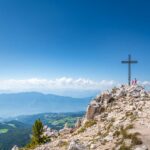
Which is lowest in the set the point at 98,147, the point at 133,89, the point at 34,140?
the point at 34,140

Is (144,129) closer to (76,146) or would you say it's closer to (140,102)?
(76,146)

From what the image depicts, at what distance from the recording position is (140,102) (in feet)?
126

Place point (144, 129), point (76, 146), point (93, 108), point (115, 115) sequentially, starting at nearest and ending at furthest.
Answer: point (76, 146), point (144, 129), point (115, 115), point (93, 108)

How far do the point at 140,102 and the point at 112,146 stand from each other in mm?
15075

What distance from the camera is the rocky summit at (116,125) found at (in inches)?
968

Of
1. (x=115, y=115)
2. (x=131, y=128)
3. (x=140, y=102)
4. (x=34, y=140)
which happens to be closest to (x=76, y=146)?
(x=131, y=128)

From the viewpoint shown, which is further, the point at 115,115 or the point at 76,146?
the point at 115,115

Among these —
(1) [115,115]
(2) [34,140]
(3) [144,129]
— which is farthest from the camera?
(2) [34,140]

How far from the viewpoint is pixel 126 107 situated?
38406 millimetres

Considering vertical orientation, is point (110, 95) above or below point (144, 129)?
above

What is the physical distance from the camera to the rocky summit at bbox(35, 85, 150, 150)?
80.7ft

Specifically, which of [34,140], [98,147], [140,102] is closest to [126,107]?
[140,102]

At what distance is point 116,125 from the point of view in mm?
31016

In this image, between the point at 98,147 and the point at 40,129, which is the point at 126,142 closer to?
the point at 98,147
